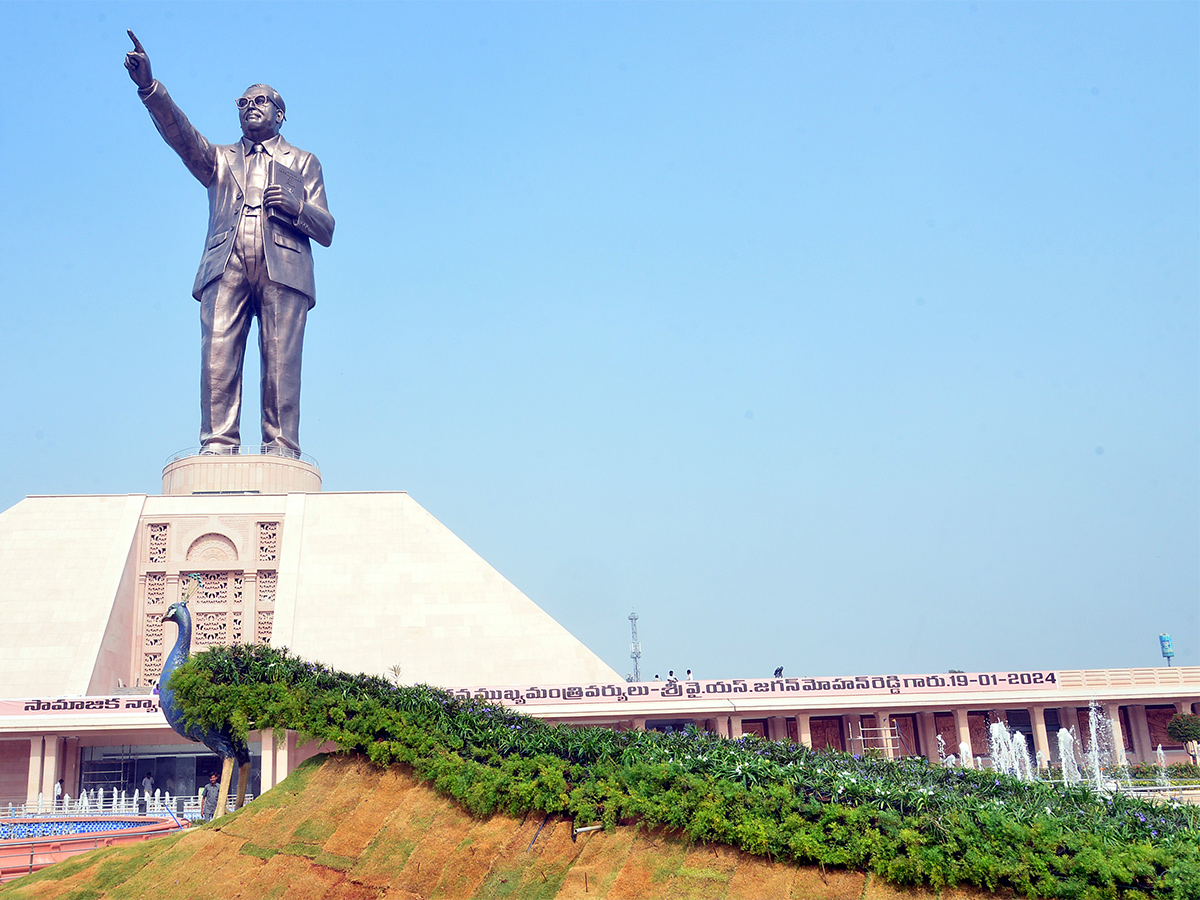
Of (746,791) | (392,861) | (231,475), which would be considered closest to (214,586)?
(231,475)

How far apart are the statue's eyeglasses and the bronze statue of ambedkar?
0.09ft

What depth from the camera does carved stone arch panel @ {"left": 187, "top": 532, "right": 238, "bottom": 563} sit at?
26641 mm

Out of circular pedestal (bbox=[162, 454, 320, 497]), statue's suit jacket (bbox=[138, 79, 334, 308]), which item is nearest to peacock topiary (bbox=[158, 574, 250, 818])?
circular pedestal (bbox=[162, 454, 320, 497])

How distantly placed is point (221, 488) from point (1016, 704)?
793 inches

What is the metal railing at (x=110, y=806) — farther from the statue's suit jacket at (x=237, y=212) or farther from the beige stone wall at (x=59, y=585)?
the statue's suit jacket at (x=237, y=212)

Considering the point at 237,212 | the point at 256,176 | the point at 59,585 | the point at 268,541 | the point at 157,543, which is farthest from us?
the point at 256,176

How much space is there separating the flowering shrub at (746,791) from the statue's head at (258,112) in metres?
23.1

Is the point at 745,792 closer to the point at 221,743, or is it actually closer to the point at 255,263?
the point at 221,743

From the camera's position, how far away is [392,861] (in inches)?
357

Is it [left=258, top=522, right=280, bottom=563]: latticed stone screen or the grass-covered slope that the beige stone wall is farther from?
the grass-covered slope

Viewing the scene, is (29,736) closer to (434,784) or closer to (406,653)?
(406,653)

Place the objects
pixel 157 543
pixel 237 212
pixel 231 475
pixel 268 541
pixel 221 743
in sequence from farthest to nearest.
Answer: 1. pixel 237 212
2. pixel 231 475
3. pixel 268 541
4. pixel 157 543
5. pixel 221 743

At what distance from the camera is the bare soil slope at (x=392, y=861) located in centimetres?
780

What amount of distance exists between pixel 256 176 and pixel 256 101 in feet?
7.29
